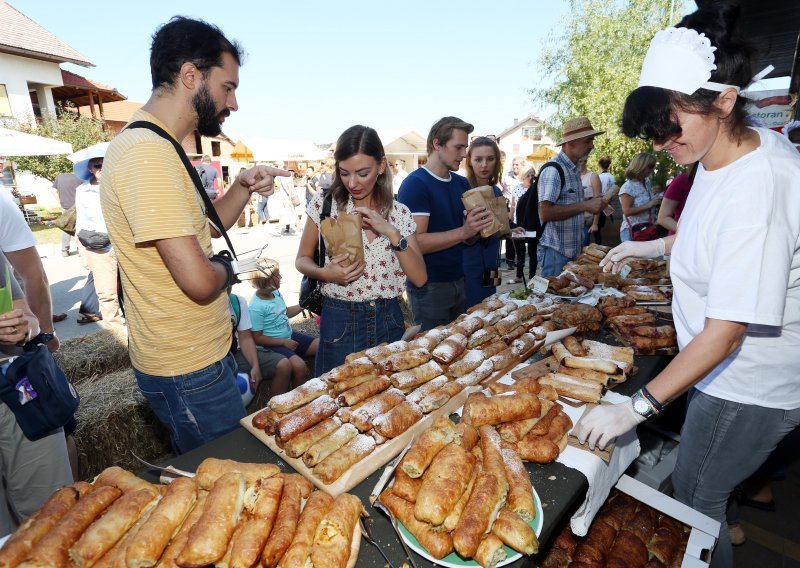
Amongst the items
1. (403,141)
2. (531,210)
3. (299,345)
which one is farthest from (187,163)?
(403,141)

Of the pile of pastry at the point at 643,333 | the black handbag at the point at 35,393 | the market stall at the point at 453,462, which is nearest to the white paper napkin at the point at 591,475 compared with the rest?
the market stall at the point at 453,462

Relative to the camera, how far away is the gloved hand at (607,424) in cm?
181

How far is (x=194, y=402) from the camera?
2.16 meters

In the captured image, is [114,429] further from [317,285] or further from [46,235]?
[46,235]

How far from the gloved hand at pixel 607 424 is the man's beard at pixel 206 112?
88.8 inches

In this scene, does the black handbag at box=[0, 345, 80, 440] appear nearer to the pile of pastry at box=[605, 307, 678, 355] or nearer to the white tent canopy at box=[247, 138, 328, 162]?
the pile of pastry at box=[605, 307, 678, 355]

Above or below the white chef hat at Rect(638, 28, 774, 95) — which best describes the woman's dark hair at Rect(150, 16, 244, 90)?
above

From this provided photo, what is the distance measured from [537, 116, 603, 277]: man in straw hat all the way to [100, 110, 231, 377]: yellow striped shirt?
416cm

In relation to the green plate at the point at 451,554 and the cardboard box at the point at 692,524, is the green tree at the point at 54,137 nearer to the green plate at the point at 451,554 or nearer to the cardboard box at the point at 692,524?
the green plate at the point at 451,554

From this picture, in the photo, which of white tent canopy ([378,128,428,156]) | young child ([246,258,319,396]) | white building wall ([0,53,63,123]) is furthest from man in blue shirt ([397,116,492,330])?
white building wall ([0,53,63,123])

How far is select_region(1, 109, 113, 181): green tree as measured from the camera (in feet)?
66.2

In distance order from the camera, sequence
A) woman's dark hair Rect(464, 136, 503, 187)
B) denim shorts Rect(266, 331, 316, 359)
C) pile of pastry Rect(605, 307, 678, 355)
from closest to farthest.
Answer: pile of pastry Rect(605, 307, 678, 355) → denim shorts Rect(266, 331, 316, 359) → woman's dark hair Rect(464, 136, 503, 187)

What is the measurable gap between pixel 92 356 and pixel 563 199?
5.72 m

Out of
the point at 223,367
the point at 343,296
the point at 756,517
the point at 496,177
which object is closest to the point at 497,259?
the point at 496,177
